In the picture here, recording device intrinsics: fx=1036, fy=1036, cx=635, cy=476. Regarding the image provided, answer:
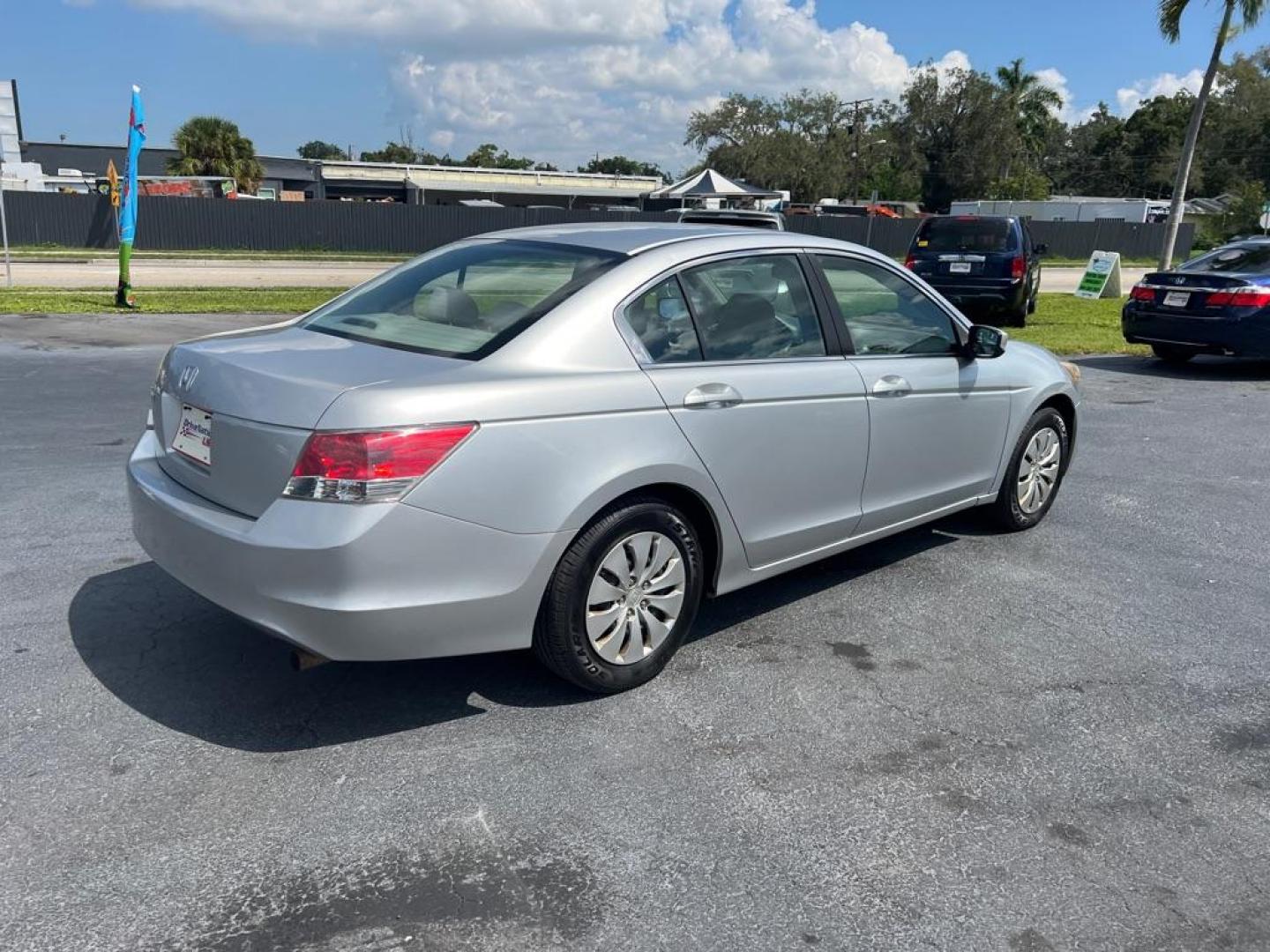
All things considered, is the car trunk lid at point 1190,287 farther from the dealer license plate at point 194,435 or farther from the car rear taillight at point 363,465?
the dealer license plate at point 194,435

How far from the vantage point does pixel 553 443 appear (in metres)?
3.39

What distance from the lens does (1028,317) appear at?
1742 cm

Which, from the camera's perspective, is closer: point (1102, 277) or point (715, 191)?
point (1102, 277)

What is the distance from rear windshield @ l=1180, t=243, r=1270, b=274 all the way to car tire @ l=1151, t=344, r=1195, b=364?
0.91m

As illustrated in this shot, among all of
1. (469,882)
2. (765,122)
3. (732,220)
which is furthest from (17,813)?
(765,122)

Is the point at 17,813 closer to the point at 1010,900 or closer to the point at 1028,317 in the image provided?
the point at 1010,900

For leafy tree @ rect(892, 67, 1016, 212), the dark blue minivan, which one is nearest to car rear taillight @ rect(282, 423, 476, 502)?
the dark blue minivan

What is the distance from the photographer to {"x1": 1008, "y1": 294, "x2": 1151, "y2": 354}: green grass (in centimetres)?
1395

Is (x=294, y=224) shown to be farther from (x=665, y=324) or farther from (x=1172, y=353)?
(x=665, y=324)

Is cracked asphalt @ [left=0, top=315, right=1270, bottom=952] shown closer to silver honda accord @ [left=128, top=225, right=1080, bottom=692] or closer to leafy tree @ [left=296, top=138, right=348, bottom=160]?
silver honda accord @ [left=128, top=225, right=1080, bottom=692]

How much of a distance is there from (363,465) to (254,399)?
0.51 m

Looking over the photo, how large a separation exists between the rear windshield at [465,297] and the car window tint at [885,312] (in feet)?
3.82

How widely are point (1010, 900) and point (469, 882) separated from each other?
4.75ft

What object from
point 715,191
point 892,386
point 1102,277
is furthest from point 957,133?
point 892,386
